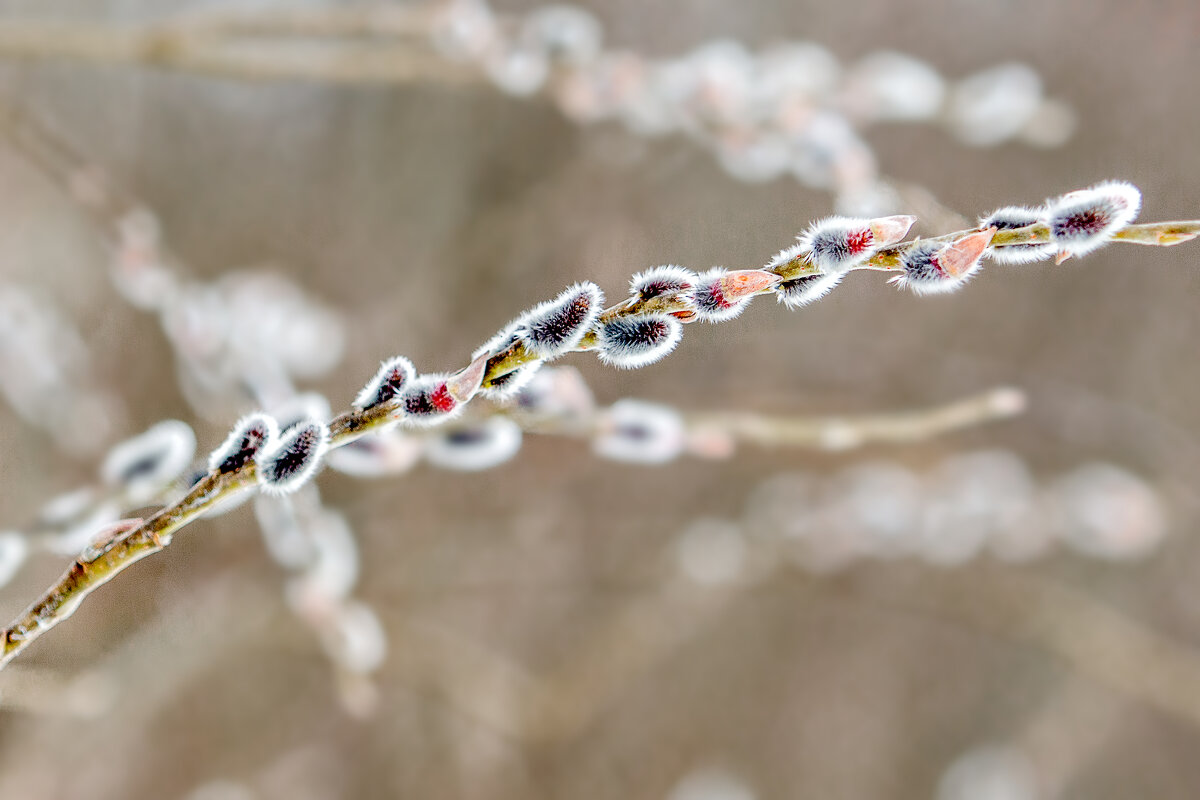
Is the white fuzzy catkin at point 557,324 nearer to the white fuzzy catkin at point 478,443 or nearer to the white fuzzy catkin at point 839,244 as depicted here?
the white fuzzy catkin at point 839,244

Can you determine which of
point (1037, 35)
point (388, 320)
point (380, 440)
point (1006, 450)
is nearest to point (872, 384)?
point (1006, 450)

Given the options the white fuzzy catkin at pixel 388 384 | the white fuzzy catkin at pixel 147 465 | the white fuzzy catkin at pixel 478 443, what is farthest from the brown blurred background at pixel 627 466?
the white fuzzy catkin at pixel 388 384

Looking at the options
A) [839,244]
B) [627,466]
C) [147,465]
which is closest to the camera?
[839,244]

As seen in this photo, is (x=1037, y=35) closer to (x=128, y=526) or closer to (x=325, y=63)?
(x=325, y=63)

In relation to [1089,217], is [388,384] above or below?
above

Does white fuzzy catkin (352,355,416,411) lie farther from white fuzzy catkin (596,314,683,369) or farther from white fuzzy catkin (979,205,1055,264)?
white fuzzy catkin (979,205,1055,264)

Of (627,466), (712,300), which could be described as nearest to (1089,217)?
(712,300)

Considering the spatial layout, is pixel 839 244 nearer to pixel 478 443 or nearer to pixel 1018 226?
pixel 1018 226
